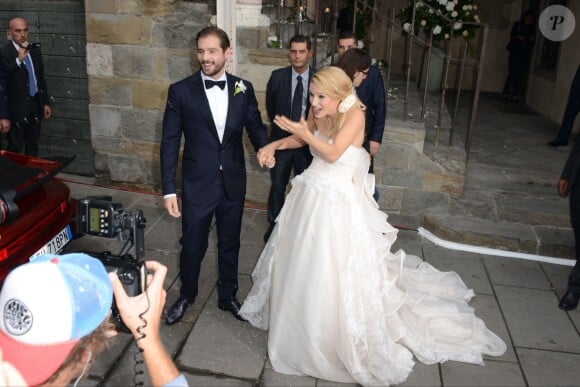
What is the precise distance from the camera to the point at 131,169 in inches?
276

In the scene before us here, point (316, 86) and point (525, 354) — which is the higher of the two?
point (316, 86)

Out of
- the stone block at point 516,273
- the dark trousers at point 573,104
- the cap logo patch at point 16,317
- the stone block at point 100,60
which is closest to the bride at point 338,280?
the stone block at point 516,273

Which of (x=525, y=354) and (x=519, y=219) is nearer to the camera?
(x=525, y=354)

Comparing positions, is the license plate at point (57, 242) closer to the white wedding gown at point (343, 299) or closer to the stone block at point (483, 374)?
the white wedding gown at point (343, 299)

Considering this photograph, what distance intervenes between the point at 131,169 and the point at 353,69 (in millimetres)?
3426

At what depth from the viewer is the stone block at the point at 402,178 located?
6.10m

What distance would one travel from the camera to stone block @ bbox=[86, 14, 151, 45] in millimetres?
6414

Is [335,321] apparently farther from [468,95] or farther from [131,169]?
[468,95]

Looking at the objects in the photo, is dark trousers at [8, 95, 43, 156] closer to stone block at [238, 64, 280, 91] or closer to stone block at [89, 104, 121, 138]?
stone block at [89, 104, 121, 138]

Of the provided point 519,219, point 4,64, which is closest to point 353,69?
point 519,219

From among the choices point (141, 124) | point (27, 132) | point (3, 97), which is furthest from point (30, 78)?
point (141, 124)

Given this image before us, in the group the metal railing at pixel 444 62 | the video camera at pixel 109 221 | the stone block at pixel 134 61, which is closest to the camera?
the video camera at pixel 109 221

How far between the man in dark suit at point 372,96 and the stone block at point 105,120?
302 cm

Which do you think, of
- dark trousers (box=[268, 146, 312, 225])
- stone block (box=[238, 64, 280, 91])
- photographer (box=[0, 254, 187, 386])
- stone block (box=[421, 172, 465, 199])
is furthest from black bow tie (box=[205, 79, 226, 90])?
stone block (box=[421, 172, 465, 199])
